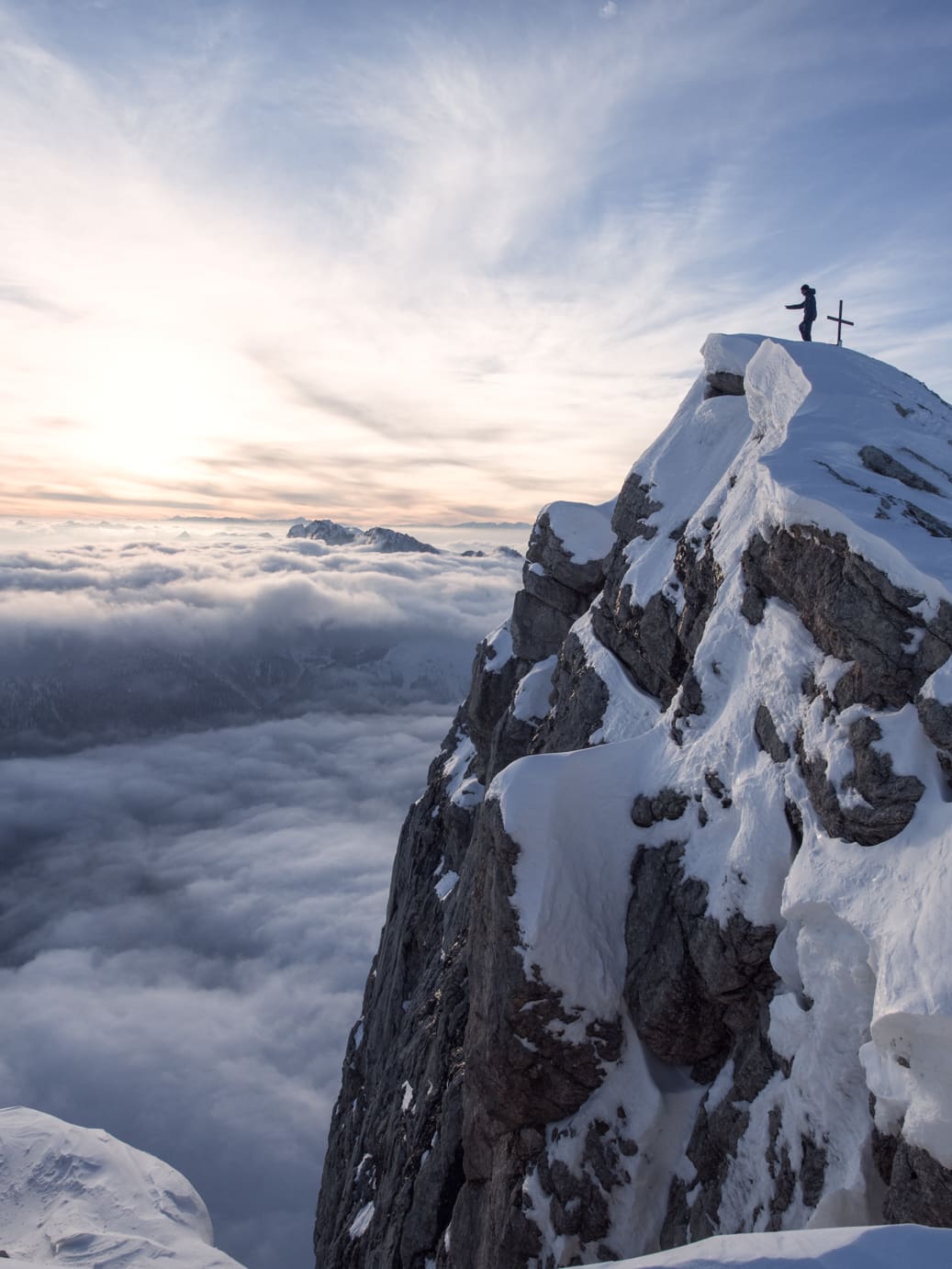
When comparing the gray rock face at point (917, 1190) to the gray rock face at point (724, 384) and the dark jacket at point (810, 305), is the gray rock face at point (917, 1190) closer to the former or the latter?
the gray rock face at point (724, 384)

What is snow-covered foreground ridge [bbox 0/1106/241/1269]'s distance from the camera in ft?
159

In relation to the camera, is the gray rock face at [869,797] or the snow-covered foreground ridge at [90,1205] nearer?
the gray rock face at [869,797]

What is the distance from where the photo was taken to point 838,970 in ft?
39.3

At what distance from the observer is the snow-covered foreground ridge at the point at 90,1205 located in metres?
48.6

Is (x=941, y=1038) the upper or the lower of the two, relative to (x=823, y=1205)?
upper

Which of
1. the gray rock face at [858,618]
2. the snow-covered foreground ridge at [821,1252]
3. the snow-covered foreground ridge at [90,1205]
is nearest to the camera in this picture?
Result: the snow-covered foreground ridge at [821,1252]

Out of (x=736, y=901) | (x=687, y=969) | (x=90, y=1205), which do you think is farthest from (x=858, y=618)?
(x=90, y=1205)

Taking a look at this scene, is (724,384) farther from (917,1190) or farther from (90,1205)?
(90,1205)

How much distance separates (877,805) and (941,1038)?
363 centimetres

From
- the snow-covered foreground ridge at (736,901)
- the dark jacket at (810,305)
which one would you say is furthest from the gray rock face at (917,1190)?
the dark jacket at (810,305)

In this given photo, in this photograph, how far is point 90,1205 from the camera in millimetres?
58188

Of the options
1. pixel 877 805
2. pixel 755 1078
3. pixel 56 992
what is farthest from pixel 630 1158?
pixel 56 992

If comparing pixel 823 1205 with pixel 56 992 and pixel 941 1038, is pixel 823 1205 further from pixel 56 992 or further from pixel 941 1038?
pixel 56 992

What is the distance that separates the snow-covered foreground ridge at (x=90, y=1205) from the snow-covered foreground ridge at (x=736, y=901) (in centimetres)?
3728
